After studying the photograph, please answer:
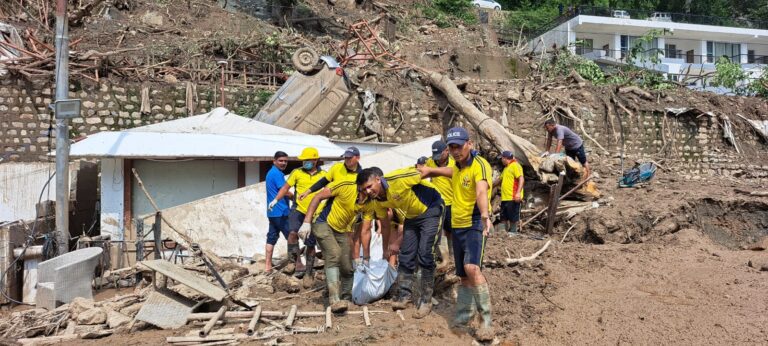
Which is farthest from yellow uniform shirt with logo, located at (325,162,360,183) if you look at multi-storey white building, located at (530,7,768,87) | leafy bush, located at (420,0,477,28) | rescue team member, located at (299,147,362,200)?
multi-storey white building, located at (530,7,768,87)

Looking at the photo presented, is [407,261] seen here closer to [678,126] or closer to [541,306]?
[541,306]

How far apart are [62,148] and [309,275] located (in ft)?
13.4

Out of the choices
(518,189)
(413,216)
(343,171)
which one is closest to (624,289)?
(413,216)

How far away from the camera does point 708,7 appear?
3800cm

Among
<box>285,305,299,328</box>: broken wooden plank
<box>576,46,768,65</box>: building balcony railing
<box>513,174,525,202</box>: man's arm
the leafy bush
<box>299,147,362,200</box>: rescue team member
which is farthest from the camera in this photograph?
<box>576,46,768,65</box>: building balcony railing

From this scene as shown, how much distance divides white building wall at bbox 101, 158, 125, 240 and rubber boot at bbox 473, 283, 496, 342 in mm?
6274

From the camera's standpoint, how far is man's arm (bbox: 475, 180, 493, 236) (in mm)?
4539

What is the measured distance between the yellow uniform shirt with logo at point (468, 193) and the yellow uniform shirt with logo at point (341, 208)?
4.00 ft

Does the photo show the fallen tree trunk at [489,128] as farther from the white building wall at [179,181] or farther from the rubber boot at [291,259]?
the white building wall at [179,181]

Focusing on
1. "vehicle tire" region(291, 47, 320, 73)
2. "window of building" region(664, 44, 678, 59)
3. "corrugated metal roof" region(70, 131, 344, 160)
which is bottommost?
"corrugated metal roof" region(70, 131, 344, 160)

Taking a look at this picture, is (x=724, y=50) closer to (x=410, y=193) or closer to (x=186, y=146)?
(x=186, y=146)

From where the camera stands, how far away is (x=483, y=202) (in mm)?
4562

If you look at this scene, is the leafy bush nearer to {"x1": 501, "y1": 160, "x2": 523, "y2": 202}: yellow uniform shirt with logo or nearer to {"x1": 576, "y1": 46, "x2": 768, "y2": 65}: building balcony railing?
{"x1": 576, "y1": 46, "x2": 768, "y2": 65}: building balcony railing

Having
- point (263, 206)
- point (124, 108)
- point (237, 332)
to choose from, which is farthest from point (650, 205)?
point (124, 108)
